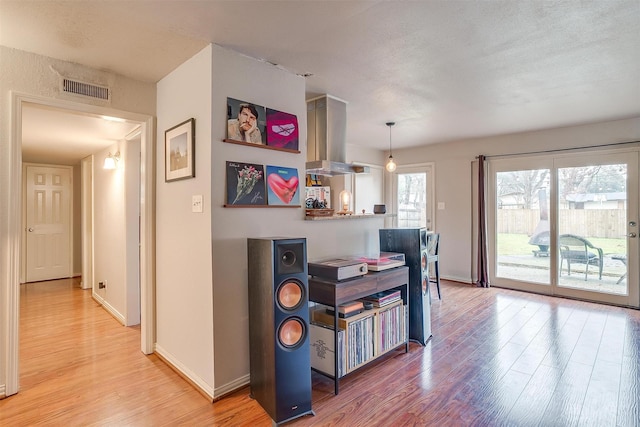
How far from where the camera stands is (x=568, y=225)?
4719 mm

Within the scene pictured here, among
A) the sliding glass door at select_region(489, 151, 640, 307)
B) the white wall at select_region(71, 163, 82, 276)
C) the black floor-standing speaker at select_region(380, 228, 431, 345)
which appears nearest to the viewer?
the black floor-standing speaker at select_region(380, 228, 431, 345)

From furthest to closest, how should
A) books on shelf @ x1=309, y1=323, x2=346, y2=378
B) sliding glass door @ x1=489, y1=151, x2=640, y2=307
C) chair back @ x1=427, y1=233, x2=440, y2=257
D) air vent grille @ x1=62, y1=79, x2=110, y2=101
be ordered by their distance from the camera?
chair back @ x1=427, y1=233, x2=440, y2=257 < sliding glass door @ x1=489, y1=151, x2=640, y2=307 < air vent grille @ x1=62, y1=79, x2=110, y2=101 < books on shelf @ x1=309, y1=323, x2=346, y2=378

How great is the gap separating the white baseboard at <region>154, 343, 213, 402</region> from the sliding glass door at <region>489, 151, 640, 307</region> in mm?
4769

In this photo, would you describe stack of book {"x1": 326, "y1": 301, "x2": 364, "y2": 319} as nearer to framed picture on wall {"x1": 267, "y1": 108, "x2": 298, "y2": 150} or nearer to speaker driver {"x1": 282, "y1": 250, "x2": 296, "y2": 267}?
speaker driver {"x1": 282, "y1": 250, "x2": 296, "y2": 267}

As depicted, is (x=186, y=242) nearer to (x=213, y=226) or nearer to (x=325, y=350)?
(x=213, y=226)

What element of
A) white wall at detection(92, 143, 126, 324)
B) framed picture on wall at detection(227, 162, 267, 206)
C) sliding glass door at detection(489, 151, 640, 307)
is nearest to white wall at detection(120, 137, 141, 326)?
white wall at detection(92, 143, 126, 324)

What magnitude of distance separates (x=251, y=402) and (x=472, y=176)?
486cm

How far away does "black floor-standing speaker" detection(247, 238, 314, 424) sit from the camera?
199 cm

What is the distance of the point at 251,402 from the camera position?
7.31 feet

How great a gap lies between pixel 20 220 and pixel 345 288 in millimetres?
2324

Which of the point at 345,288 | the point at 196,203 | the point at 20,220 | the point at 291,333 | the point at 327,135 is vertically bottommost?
the point at 291,333

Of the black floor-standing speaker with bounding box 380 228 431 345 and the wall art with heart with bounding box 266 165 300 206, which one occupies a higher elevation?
the wall art with heart with bounding box 266 165 300 206

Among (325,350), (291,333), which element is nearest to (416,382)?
(325,350)

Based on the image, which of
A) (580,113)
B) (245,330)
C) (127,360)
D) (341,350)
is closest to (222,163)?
(245,330)
